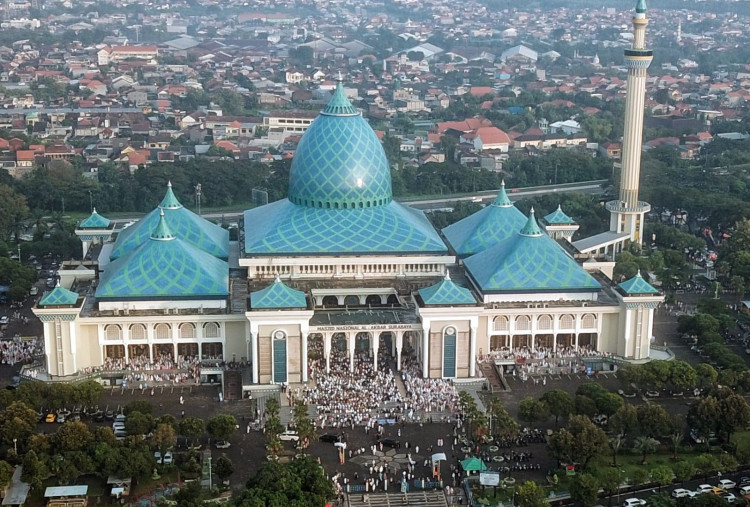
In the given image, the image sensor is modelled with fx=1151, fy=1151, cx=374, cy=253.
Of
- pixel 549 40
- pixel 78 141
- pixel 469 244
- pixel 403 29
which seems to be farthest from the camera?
pixel 403 29

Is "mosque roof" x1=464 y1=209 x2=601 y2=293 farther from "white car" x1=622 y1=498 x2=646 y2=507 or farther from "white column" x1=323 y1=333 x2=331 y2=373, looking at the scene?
"white car" x1=622 y1=498 x2=646 y2=507

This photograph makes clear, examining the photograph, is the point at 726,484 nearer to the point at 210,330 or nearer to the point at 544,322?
the point at 544,322

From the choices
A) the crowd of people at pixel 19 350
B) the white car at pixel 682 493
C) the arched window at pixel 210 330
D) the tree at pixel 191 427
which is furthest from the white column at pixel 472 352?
the crowd of people at pixel 19 350

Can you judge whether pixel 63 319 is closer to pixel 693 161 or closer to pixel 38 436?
pixel 38 436

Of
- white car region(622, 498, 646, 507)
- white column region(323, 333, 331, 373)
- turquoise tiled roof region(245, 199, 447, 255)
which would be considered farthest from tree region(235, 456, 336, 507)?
turquoise tiled roof region(245, 199, 447, 255)

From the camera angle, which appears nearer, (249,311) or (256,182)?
(249,311)

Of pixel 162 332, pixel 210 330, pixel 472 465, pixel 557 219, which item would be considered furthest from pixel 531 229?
pixel 162 332

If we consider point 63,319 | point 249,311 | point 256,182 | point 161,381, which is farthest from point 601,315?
point 256,182
